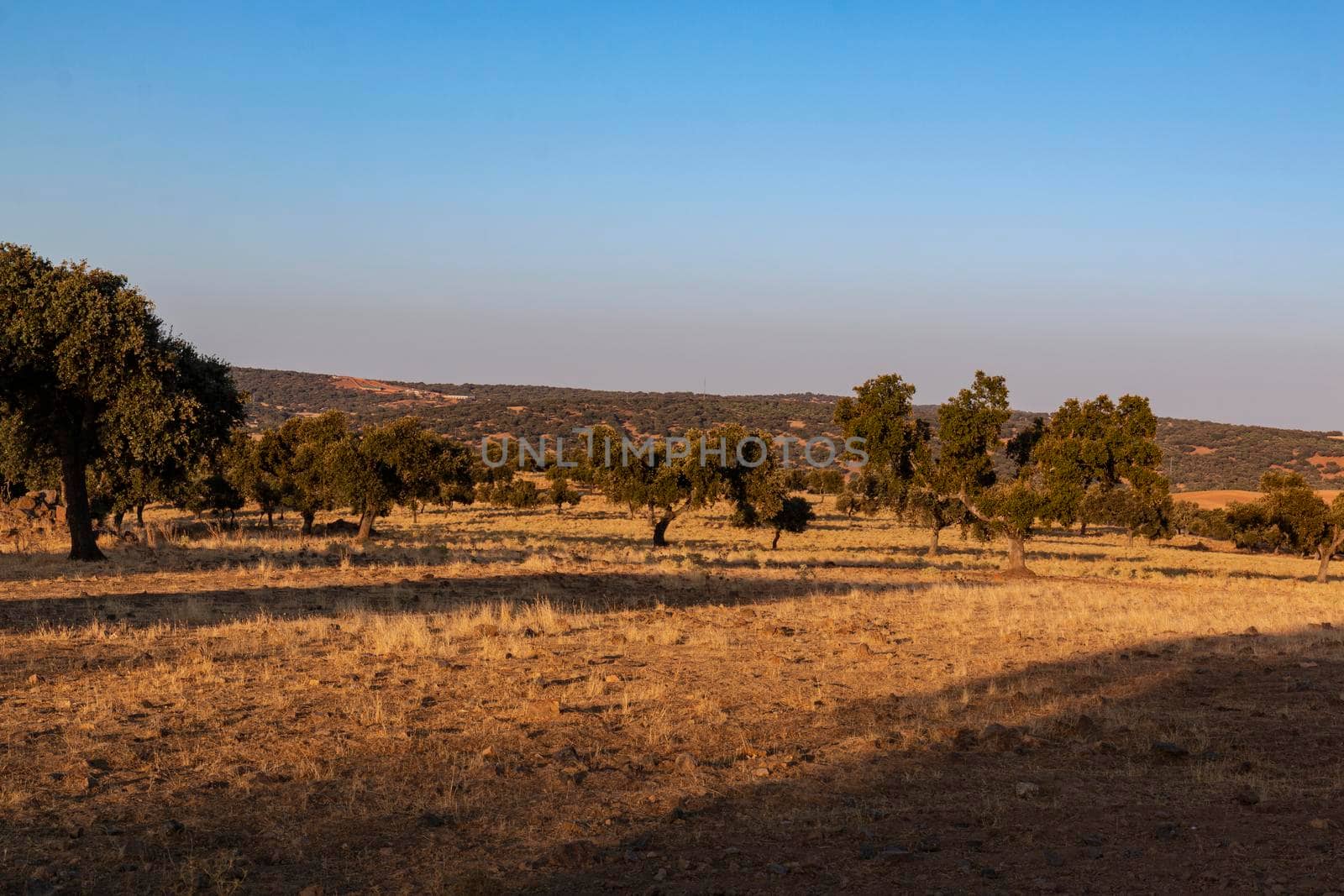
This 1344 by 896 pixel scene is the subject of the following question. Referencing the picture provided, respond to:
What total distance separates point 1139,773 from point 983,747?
4.92 feet

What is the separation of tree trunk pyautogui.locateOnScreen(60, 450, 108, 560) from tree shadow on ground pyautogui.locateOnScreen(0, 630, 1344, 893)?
17928 mm

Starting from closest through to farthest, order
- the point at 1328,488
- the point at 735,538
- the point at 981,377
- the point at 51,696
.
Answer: the point at 51,696
the point at 981,377
the point at 735,538
the point at 1328,488

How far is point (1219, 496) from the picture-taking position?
100312 mm

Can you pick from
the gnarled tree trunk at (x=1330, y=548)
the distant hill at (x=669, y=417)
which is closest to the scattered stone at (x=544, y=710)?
the gnarled tree trunk at (x=1330, y=548)

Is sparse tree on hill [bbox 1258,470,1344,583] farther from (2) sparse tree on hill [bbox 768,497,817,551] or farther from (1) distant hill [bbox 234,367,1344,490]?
(1) distant hill [bbox 234,367,1344,490]

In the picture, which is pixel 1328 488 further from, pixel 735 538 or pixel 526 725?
pixel 526 725

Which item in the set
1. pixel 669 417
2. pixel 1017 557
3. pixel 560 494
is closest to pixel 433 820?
pixel 1017 557

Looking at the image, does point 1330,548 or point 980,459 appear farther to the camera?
point 1330,548

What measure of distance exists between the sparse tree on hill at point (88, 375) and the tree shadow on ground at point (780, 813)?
16447 mm

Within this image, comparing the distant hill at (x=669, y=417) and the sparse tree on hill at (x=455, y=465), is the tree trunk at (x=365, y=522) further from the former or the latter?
the distant hill at (x=669, y=417)

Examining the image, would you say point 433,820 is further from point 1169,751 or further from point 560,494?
point 560,494

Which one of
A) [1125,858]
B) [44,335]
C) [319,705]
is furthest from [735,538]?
[1125,858]

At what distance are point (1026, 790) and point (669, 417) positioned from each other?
13066cm

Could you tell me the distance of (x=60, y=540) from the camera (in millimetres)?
31734
